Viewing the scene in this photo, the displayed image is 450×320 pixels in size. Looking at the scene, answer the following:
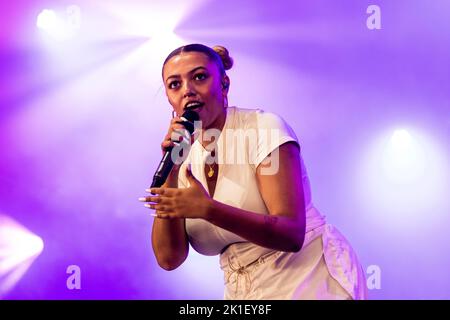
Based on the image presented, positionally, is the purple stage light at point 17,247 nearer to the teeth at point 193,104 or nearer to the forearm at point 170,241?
the forearm at point 170,241

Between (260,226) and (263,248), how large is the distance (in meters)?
0.19

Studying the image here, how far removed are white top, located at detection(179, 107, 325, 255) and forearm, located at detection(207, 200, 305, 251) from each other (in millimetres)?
125

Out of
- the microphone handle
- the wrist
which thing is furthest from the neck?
the wrist

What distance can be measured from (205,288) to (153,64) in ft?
2.86

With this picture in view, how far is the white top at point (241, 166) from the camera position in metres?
1.45

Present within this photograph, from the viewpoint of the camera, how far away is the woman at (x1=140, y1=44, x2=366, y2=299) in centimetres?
131

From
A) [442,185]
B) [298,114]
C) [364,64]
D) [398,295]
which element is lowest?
[398,295]

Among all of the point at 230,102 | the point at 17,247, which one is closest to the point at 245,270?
the point at 230,102

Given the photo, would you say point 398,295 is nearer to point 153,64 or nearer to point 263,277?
point 263,277

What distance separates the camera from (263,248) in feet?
4.86

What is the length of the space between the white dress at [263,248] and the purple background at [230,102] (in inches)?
31.8

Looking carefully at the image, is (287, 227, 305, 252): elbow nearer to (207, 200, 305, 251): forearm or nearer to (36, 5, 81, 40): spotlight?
(207, 200, 305, 251): forearm
